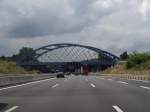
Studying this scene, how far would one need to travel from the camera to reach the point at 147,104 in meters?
17.4

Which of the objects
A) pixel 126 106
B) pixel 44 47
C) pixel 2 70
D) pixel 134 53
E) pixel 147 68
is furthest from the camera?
pixel 44 47

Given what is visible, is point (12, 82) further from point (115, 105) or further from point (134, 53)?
point (134, 53)

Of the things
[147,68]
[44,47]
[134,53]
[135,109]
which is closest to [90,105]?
[135,109]

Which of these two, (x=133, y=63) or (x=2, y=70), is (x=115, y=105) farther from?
→ (x=133, y=63)

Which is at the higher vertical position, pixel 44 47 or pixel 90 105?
pixel 44 47

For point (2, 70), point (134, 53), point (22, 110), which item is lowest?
point (22, 110)

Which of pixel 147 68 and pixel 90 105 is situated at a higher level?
pixel 147 68

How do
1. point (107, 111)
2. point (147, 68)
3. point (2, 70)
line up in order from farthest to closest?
point (147, 68) → point (2, 70) → point (107, 111)

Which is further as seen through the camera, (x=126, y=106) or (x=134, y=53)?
(x=134, y=53)

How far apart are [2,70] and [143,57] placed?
1691 inches

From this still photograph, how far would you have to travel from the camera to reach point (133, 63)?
116 metres

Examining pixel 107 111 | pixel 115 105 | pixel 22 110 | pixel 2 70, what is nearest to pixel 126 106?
pixel 115 105

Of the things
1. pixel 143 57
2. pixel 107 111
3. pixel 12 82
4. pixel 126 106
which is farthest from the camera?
pixel 143 57

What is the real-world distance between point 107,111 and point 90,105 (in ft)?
7.57
